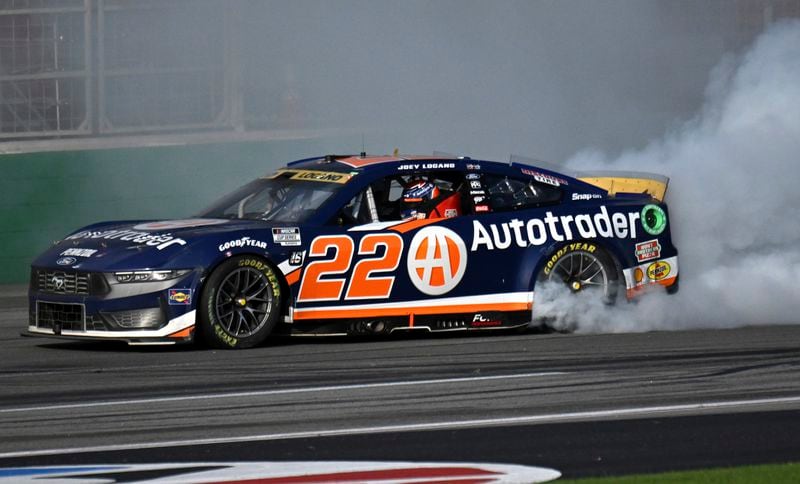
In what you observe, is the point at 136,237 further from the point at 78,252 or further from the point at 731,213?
the point at 731,213

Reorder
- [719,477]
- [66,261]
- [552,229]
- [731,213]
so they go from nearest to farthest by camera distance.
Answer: [719,477], [66,261], [552,229], [731,213]

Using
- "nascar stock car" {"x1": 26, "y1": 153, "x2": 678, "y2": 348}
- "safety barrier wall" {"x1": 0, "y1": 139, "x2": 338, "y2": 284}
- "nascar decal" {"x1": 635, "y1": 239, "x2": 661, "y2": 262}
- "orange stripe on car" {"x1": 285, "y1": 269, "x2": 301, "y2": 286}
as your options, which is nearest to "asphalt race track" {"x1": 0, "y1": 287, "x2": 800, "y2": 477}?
"nascar stock car" {"x1": 26, "y1": 153, "x2": 678, "y2": 348}

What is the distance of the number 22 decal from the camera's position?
1075 cm

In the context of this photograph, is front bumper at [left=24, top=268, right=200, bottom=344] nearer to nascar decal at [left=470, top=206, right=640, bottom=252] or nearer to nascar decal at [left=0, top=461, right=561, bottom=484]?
nascar decal at [left=470, top=206, right=640, bottom=252]

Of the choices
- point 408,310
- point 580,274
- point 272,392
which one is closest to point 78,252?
point 408,310

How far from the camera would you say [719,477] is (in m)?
6.51

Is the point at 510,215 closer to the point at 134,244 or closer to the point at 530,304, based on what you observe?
the point at 530,304

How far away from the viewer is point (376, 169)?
11344mm

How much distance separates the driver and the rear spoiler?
1.55 m

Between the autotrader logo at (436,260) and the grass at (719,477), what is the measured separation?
15.0 feet

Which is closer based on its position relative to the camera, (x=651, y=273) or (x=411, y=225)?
(x=411, y=225)

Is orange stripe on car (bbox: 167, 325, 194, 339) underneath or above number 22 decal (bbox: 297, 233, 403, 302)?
underneath

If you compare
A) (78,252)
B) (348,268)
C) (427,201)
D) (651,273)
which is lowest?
(651,273)

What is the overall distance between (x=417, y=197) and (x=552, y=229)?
1.00m
